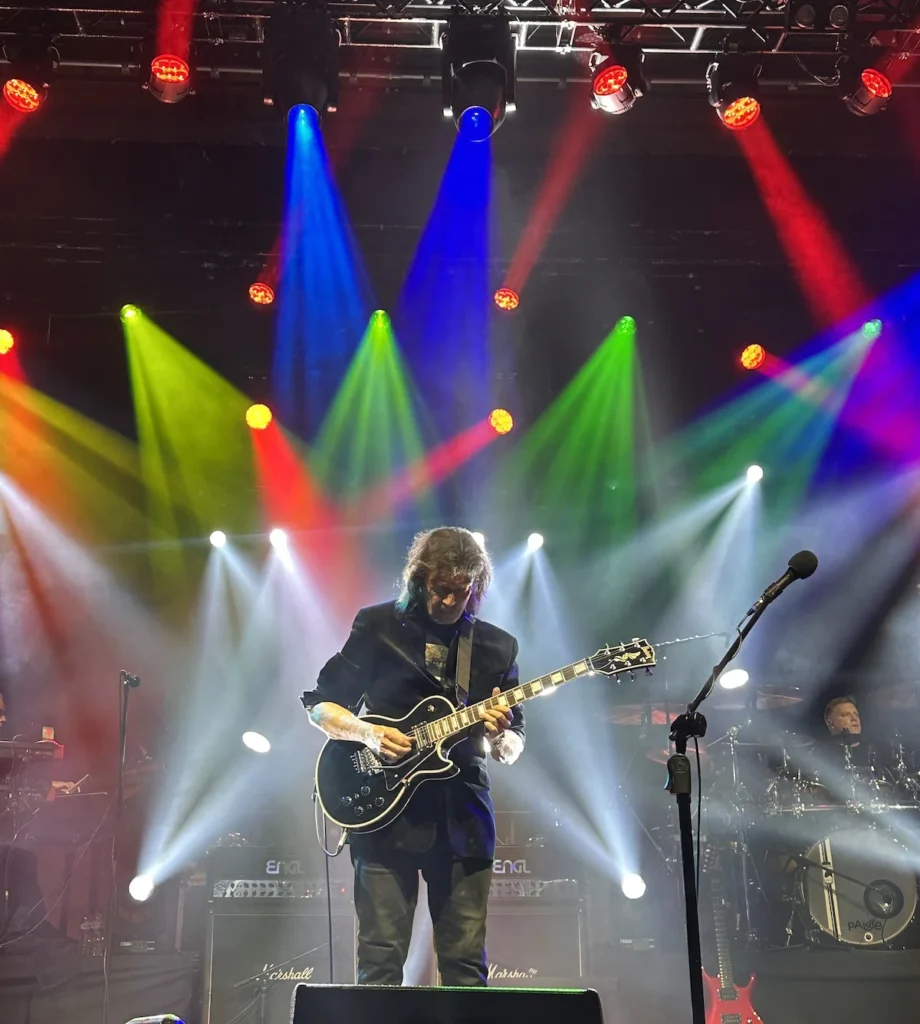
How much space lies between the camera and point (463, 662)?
381 cm

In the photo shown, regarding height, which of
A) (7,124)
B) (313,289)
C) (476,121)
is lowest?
(476,121)

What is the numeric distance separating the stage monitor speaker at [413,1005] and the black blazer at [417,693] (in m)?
0.96

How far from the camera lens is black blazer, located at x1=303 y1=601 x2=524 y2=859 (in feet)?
11.5

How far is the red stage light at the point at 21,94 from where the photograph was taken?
5.70 meters

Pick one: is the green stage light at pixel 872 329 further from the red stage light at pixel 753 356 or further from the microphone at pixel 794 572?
the microphone at pixel 794 572

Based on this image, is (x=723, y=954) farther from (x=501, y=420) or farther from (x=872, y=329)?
→ (x=872, y=329)

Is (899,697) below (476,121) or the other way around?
below

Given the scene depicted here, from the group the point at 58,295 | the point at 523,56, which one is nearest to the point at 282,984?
the point at 58,295

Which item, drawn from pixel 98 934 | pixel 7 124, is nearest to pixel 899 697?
pixel 98 934

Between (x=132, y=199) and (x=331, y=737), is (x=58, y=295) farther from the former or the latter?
(x=331, y=737)

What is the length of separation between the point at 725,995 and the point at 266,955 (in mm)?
2946

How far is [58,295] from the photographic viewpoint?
8.09 m

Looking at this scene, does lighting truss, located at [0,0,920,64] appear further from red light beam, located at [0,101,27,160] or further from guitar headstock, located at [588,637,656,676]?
guitar headstock, located at [588,637,656,676]

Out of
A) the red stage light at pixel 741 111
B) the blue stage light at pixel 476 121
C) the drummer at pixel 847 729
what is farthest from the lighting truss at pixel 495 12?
the drummer at pixel 847 729
